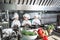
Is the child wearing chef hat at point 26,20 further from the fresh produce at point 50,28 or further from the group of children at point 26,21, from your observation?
the fresh produce at point 50,28

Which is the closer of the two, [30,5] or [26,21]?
[30,5]

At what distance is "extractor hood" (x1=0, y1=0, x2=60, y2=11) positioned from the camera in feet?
2.44

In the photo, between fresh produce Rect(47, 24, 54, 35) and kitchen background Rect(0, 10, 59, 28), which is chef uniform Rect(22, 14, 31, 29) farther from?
fresh produce Rect(47, 24, 54, 35)

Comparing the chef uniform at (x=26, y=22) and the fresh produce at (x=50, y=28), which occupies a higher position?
the chef uniform at (x=26, y=22)

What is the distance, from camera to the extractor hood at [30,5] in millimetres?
744

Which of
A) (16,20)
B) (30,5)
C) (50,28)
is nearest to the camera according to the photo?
(30,5)

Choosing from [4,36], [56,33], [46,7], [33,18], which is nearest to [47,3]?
[46,7]

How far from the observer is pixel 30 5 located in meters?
0.84

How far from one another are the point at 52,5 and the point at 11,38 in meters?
0.45

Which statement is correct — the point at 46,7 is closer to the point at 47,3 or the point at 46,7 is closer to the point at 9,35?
the point at 47,3

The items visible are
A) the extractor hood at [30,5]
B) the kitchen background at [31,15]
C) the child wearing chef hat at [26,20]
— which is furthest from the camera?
the child wearing chef hat at [26,20]

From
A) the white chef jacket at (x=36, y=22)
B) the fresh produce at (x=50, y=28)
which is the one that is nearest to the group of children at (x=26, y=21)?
the white chef jacket at (x=36, y=22)

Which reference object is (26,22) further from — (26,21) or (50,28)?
(50,28)

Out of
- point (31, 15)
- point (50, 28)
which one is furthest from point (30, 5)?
point (50, 28)
